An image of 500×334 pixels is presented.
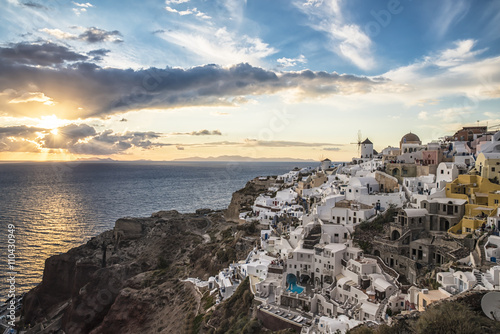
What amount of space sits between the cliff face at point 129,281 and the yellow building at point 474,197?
23455 mm

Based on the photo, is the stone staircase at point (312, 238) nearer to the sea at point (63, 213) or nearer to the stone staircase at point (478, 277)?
the stone staircase at point (478, 277)

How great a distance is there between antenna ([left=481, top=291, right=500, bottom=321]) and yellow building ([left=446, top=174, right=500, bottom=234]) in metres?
10.6

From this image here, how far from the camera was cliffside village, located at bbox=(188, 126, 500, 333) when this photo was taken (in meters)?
22.1

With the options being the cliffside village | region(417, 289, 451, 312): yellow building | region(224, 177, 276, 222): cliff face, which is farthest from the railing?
region(224, 177, 276, 222): cliff face

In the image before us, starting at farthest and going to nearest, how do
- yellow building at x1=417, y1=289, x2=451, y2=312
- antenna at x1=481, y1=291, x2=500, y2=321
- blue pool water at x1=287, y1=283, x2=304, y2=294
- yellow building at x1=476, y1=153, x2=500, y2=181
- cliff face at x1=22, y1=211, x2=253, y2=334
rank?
cliff face at x1=22, y1=211, x2=253, y2=334 → yellow building at x1=476, y1=153, x2=500, y2=181 → blue pool water at x1=287, y1=283, x2=304, y2=294 → yellow building at x1=417, y1=289, x2=451, y2=312 → antenna at x1=481, y1=291, x2=500, y2=321

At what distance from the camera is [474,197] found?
2877 cm

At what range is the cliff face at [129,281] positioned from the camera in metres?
38.4

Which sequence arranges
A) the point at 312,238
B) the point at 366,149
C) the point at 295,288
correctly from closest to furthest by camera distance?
1. the point at 295,288
2. the point at 312,238
3. the point at 366,149

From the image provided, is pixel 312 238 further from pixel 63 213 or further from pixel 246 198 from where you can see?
pixel 63 213

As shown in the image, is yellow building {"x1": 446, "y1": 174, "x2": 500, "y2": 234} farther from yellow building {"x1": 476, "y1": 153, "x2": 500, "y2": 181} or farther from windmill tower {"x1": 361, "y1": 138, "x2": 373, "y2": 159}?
windmill tower {"x1": 361, "y1": 138, "x2": 373, "y2": 159}

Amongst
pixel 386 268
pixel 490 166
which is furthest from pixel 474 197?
pixel 386 268

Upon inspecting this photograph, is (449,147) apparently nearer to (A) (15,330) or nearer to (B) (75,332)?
(B) (75,332)

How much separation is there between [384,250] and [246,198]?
130 feet

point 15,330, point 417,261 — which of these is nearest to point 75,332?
point 15,330
